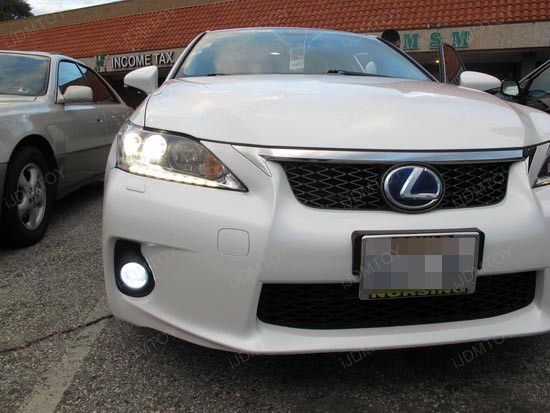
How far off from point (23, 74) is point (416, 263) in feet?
12.4

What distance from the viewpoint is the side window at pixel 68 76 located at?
4.19 m

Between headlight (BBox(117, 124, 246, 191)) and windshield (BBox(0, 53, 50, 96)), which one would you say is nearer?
headlight (BBox(117, 124, 246, 191))

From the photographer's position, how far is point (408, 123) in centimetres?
170

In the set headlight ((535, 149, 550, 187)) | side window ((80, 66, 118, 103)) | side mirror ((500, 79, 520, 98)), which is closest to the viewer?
headlight ((535, 149, 550, 187))

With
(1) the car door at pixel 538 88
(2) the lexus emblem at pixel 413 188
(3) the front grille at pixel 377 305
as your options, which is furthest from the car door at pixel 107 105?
(1) the car door at pixel 538 88

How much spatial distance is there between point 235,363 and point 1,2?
5248cm

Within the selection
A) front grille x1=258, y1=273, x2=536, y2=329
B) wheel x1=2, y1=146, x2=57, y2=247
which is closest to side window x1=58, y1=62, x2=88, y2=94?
wheel x1=2, y1=146, x2=57, y2=247

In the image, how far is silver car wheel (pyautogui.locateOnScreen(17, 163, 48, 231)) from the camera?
10.7 ft

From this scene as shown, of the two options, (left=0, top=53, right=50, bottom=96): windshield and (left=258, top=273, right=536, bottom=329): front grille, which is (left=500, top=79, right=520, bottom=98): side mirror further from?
(left=0, top=53, right=50, bottom=96): windshield

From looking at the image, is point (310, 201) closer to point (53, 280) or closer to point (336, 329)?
point (336, 329)

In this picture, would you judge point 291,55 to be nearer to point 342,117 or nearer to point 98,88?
point 342,117

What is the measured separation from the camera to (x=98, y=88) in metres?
5.19

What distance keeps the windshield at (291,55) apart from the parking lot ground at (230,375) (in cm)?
147

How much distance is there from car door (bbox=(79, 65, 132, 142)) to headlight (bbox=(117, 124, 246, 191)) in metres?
3.18
